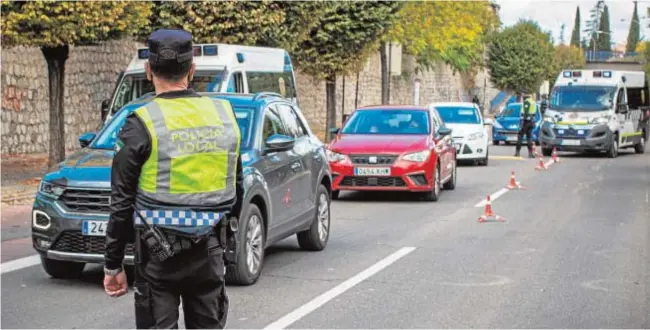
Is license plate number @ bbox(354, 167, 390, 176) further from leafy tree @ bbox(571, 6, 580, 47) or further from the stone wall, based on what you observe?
leafy tree @ bbox(571, 6, 580, 47)

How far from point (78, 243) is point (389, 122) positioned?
9.84 metres

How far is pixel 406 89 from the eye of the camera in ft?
218

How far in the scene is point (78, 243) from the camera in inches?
352

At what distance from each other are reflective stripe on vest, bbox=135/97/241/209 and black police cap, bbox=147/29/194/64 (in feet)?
0.55

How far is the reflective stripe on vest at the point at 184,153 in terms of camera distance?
15.0 feet

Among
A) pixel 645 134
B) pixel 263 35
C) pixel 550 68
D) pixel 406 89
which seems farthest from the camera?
pixel 550 68

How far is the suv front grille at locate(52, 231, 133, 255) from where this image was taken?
8859mm

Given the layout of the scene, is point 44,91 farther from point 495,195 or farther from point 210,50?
point 495,195

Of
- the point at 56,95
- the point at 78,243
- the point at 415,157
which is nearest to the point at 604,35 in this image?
the point at 56,95

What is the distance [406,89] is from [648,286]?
57359mm

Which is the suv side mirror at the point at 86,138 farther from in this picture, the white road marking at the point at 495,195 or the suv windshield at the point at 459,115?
the suv windshield at the point at 459,115

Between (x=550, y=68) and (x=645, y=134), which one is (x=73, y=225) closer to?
(x=645, y=134)

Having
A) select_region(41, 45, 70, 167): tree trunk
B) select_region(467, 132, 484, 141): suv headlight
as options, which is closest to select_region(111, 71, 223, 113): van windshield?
select_region(41, 45, 70, 167): tree trunk

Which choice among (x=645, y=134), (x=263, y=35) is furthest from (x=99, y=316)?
(x=645, y=134)
